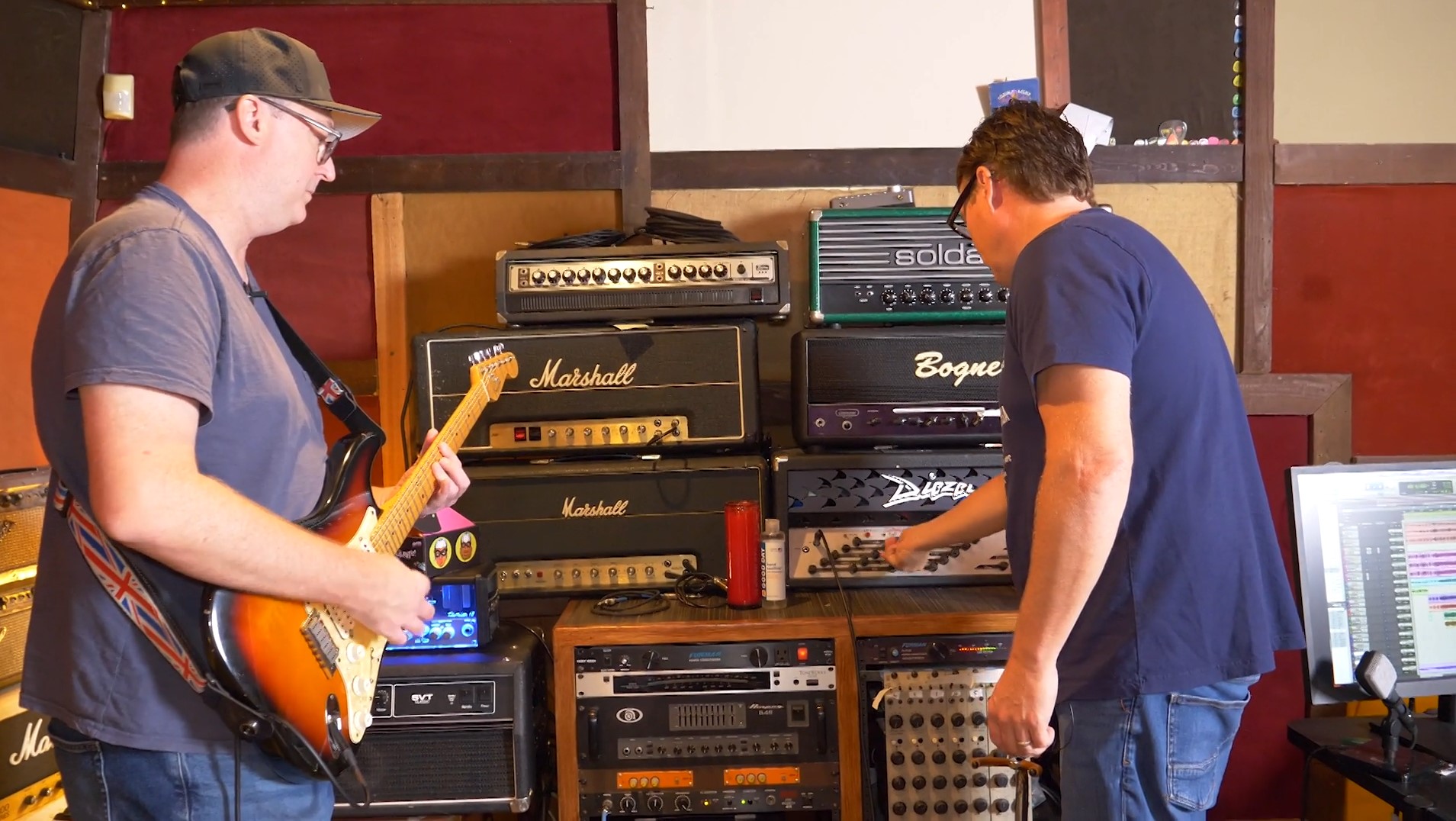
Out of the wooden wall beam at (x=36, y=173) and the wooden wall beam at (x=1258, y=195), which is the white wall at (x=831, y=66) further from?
the wooden wall beam at (x=36, y=173)

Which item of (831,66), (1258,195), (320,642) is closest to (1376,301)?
(1258,195)

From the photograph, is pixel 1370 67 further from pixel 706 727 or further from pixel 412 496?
pixel 412 496

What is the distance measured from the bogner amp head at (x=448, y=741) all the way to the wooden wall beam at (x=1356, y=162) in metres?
2.45

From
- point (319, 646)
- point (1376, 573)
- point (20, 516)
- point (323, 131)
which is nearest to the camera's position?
point (319, 646)

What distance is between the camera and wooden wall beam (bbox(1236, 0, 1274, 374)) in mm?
2799

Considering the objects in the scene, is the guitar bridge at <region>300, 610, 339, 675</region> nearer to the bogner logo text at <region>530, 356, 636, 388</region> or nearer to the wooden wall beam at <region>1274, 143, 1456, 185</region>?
the bogner logo text at <region>530, 356, 636, 388</region>

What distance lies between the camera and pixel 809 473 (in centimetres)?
231

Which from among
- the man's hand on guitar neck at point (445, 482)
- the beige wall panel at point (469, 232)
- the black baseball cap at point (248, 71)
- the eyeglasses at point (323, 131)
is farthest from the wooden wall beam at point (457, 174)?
the black baseball cap at point (248, 71)

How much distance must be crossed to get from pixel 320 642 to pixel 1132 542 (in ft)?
3.79

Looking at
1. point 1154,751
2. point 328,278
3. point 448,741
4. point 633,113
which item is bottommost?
point 448,741

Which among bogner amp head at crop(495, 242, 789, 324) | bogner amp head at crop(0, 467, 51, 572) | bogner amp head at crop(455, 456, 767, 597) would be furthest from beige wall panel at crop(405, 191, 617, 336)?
bogner amp head at crop(0, 467, 51, 572)

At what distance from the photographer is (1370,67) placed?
111 inches

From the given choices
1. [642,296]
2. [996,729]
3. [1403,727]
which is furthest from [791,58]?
[1403,727]

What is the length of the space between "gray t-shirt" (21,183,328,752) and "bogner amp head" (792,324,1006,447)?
127cm
